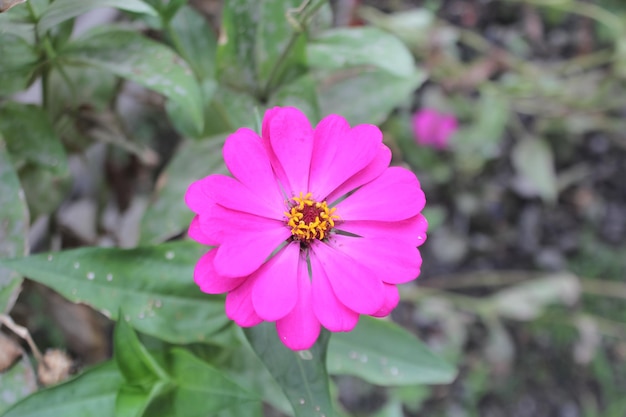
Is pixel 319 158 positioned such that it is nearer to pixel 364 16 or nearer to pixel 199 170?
pixel 199 170

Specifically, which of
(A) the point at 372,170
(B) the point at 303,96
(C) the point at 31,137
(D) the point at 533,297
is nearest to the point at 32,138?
(C) the point at 31,137

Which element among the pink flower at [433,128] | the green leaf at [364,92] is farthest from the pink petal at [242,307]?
the pink flower at [433,128]

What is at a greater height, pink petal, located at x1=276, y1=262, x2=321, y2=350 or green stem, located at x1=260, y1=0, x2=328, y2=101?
green stem, located at x1=260, y1=0, x2=328, y2=101

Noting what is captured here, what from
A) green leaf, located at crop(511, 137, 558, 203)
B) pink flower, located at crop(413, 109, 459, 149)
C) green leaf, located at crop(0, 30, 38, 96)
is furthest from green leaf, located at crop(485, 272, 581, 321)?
green leaf, located at crop(0, 30, 38, 96)

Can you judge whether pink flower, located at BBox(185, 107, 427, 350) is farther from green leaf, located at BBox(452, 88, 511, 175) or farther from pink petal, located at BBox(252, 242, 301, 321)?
green leaf, located at BBox(452, 88, 511, 175)

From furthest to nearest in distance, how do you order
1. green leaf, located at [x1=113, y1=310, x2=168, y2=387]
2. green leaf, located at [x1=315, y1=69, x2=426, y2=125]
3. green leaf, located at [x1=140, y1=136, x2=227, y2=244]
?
green leaf, located at [x1=315, y1=69, x2=426, y2=125]
green leaf, located at [x1=140, y1=136, x2=227, y2=244]
green leaf, located at [x1=113, y1=310, x2=168, y2=387]
